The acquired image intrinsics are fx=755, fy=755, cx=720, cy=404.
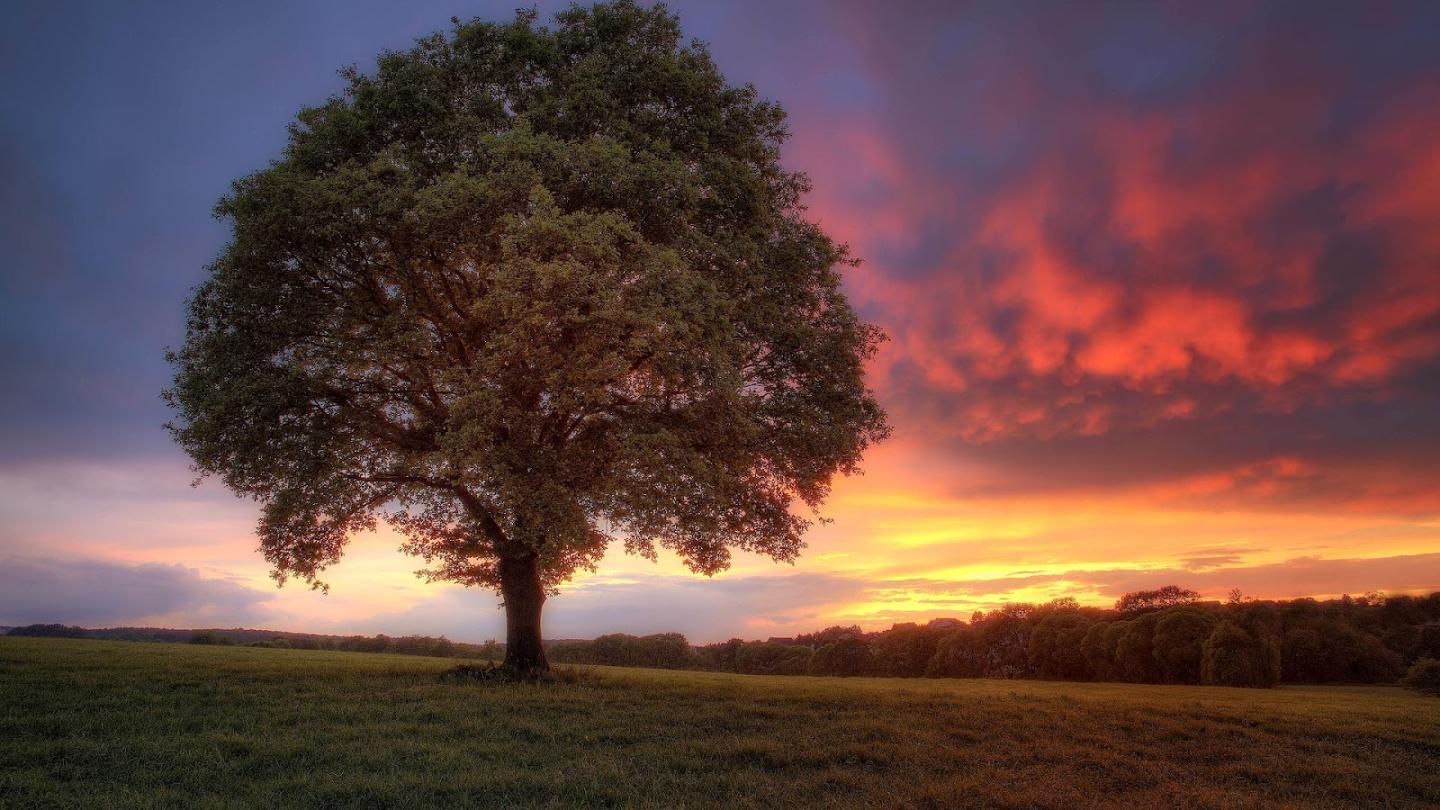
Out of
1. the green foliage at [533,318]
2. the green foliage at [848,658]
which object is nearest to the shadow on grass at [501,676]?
the green foliage at [533,318]

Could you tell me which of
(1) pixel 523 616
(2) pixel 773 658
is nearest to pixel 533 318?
(1) pixel 523 616

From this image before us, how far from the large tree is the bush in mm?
27355

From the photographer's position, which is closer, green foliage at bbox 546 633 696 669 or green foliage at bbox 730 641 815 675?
green foliage at bbox 546 633 696 669

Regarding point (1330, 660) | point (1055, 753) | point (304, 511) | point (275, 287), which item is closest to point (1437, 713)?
point (1055, 753)

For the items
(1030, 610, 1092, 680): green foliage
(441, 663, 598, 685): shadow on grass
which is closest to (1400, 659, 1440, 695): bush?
(1030, 610, 1092, 680): green foliage

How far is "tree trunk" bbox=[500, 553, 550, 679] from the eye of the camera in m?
23.2

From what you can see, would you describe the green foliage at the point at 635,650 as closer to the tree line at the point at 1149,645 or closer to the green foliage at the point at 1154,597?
the tree line at the point at 1149,645

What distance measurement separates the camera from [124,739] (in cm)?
1387

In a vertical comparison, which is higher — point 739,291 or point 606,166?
point 606,166

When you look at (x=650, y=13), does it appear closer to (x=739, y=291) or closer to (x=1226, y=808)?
(x=739, y=291)

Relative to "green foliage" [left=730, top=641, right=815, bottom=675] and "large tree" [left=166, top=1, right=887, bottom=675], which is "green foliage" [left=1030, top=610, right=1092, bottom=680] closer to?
"green foliage" [left=730, top=641, right=815, bottom=675]

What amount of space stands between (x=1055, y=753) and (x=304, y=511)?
20.3 m

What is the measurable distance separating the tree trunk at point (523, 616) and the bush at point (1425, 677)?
35.2m

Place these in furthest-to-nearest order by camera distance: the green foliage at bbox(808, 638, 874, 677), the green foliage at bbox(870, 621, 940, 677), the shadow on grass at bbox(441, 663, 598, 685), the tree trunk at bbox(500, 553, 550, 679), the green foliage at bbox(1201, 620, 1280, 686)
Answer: the green foliage at bbox(808, 638, 874, 677) < the green foliage at bbox(870, 621, 940, 677) < the green foliage at bbox(1201, 620, 1280, 686) < the tree trunk at bbox(500, 553, 550, 679) < the shadow on grass at bbox(441, 663, 598, 685)
